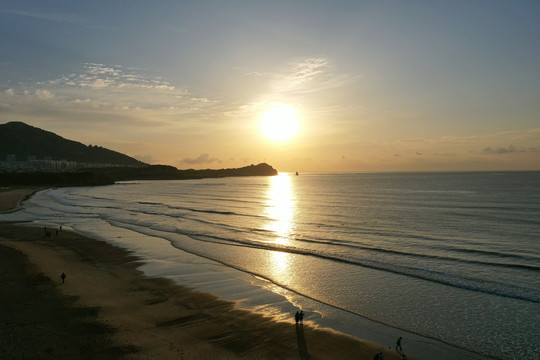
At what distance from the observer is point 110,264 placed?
2292cm

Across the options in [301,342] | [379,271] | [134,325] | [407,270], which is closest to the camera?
[301,342]

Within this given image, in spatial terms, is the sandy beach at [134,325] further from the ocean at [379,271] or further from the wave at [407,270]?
the wave at [407,270]

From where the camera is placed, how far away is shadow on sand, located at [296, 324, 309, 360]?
11538 millimetres

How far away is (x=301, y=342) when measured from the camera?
489 inches

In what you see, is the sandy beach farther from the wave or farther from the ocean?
the wave

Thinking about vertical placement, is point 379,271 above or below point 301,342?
above

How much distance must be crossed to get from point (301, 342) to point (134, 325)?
653 centimetres

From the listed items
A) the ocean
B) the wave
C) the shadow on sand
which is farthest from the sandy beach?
the wave

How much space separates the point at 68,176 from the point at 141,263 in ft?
512

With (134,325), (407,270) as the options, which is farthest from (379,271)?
(134,325)

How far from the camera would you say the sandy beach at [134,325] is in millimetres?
11328

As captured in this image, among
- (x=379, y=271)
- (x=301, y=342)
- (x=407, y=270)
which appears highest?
(x=407, y=270)

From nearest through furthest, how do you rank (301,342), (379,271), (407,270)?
(301,342), (407,270), (379,271)

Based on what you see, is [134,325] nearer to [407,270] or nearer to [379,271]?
[379,271]
